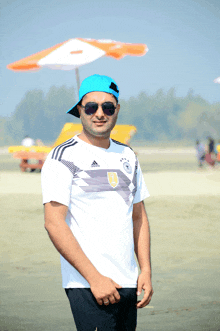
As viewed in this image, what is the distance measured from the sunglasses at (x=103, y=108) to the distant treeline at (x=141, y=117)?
311ft

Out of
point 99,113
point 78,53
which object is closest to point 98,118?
point 99,113

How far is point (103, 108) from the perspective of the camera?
7.13 feet

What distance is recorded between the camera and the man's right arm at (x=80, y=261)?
194 centimetres

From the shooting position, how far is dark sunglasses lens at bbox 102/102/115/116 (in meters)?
2.18

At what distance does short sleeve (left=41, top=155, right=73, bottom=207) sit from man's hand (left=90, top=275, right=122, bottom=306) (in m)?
0.32

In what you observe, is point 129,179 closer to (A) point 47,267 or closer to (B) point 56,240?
(B) point 56,240

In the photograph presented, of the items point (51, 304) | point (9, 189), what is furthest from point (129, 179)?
point (9, 189)

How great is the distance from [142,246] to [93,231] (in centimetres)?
33

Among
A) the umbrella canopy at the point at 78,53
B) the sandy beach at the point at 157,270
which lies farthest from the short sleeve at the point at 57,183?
the umbrella canopy at the point at 78,53

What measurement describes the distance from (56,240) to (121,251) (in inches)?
10.4

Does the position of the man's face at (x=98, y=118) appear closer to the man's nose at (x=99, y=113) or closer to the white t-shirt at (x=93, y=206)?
the man's nose at (x=99, y=113)

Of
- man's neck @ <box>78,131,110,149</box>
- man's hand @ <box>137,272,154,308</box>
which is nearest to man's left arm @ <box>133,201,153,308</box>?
man's hand @ <box>137,272,154,308</box>

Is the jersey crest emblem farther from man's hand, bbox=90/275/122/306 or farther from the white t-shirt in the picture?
man's hand, bbox=90/275/122/306

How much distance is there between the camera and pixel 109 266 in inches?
79.3
